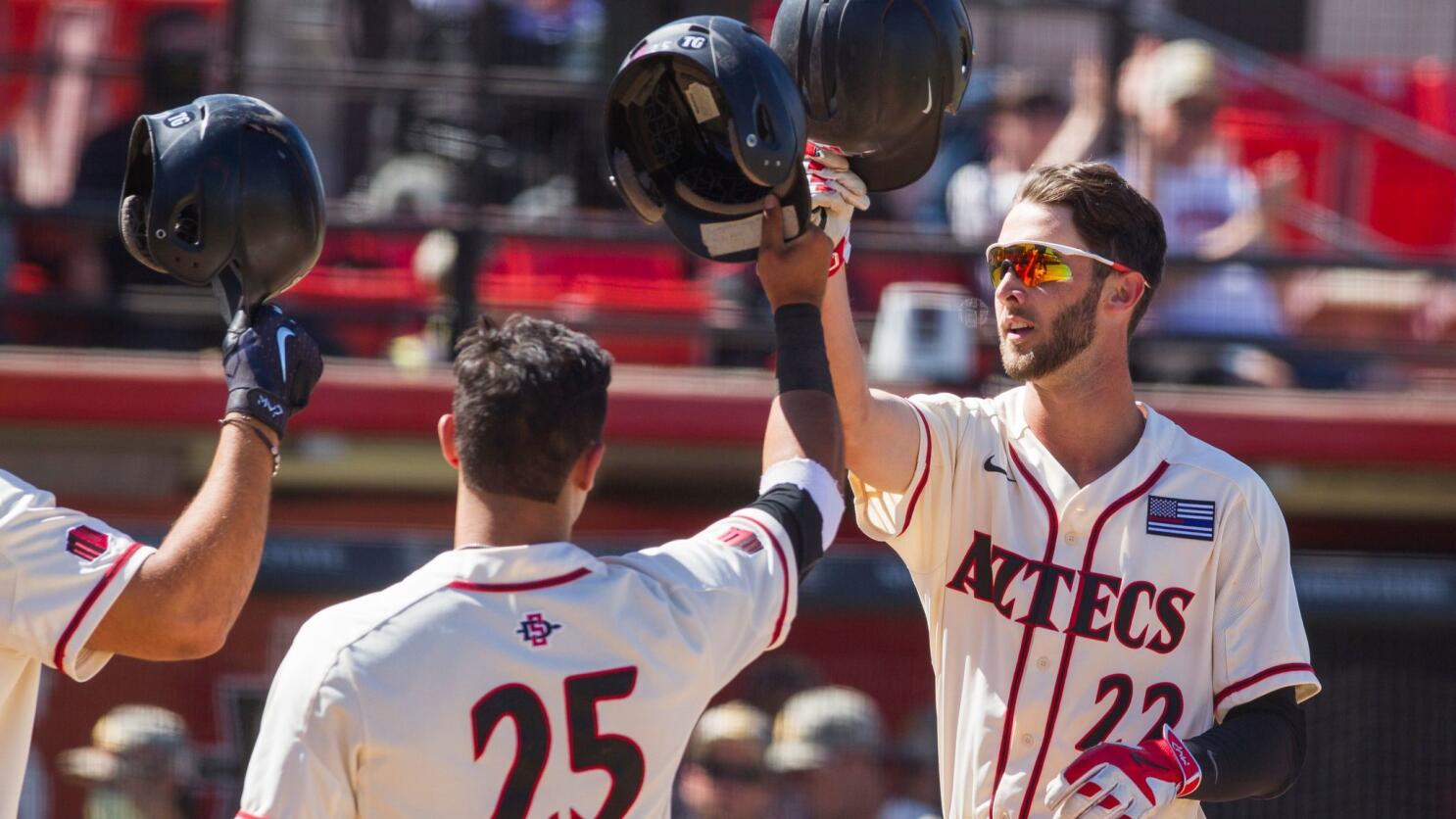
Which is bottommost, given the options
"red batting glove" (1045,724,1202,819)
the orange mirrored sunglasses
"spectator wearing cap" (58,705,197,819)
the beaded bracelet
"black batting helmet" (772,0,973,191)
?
"spectator wearing cap" (58,705,197,819)

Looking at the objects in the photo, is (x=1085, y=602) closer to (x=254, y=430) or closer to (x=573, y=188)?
(x=254, y=430)

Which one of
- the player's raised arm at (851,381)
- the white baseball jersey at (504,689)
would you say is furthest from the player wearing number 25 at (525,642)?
the player's raised arm at (851,381)

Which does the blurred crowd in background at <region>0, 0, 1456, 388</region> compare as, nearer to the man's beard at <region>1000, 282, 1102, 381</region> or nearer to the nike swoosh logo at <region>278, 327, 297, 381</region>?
the man's beard at <region>1000, 282, 1102, 381</region>

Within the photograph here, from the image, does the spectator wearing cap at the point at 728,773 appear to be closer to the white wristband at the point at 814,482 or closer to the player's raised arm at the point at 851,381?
the player's raised arm at the point at 851,381

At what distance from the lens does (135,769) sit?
577 cm

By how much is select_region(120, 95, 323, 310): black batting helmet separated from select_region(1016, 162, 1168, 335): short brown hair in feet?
4.14

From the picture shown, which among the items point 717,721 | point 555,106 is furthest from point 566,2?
point 717,721

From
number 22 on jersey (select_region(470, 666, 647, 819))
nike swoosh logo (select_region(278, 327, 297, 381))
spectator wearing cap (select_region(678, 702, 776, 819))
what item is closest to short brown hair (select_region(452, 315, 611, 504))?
number 22 on jersey (select_region(470, 666, 647, 819))

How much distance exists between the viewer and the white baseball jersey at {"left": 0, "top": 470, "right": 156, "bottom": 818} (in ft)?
8.21

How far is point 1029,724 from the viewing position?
9.77ft

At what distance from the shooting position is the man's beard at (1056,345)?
302 cm

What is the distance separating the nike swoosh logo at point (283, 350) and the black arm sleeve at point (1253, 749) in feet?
5.10

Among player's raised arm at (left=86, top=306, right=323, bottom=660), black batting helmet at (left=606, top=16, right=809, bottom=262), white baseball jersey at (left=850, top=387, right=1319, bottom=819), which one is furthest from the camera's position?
white baseball jersey at (left=850, top=387, right=1319, bottom=819)

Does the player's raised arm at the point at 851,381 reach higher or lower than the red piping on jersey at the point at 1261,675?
higher
